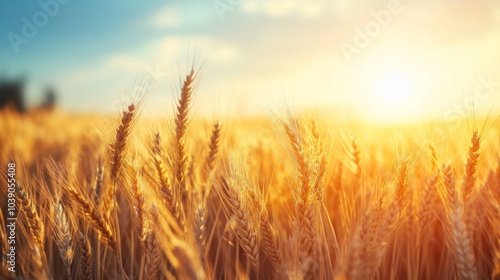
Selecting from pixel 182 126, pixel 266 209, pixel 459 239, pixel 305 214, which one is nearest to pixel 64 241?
pixel 182 126

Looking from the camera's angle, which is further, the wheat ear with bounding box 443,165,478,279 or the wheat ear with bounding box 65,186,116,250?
the wheat ear with bounding box 65,186,116,250

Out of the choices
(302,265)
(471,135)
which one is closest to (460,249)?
(471,135)

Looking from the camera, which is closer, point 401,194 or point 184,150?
point 401,194

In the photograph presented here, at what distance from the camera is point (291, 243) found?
4.51ft

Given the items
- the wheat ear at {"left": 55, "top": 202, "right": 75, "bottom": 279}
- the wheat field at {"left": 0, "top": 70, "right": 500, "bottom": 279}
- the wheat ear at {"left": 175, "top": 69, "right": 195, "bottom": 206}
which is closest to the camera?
the wheat field at {"left": 0, "top": 70, "right": 500, "bottom": 279}

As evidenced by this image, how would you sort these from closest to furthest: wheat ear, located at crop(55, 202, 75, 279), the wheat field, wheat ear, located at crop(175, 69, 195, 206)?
the wheat field
wheat ear, located at crop(55, 202, 75, 279)
wheat ear, located at crop(175, 69, 195, 206)

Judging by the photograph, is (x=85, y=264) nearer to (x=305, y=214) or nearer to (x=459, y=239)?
(x=305, y=214)

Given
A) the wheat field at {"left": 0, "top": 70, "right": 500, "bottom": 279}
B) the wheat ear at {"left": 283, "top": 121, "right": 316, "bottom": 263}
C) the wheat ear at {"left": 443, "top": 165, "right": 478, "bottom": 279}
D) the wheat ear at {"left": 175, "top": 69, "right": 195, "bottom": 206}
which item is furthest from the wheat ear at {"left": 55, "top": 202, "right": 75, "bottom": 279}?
the wheat ear at {"left": 443, "top": 165, "right": 478, "bottom": 279}

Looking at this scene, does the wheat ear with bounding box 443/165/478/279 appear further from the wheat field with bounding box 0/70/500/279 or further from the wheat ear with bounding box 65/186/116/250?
the wheat ear with bounding box 65/186/116/250

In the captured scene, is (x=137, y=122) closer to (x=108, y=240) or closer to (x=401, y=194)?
(x=108, y=240)

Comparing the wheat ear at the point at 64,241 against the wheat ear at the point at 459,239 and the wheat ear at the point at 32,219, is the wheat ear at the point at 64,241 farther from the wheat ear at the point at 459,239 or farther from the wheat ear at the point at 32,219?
the wheat ear at the point at 459,239

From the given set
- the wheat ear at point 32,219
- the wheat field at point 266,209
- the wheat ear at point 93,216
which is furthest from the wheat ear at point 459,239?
the wheat ear at point 32,219

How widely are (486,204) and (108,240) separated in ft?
5.38

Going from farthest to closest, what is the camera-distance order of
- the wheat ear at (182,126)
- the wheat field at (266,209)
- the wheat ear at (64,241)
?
1. the wheat ear at (182,126)
2. the wheat ear at (64,241)
3. the wheat field at (266,209)
